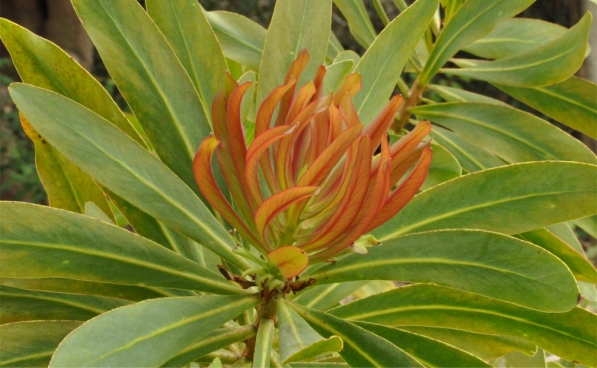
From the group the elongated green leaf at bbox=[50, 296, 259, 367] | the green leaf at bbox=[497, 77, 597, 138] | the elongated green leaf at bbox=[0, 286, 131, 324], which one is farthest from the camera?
the green leaf at bbox=[497, 77, 597, 138]

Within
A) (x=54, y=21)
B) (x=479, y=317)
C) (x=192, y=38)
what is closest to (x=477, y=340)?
(x=479, y=317)

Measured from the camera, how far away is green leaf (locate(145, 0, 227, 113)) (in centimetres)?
75

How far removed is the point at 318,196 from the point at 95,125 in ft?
0.80

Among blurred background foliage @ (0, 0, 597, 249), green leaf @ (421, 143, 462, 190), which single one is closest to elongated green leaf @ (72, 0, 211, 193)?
green leaf @ (421, 143, 462, 190)

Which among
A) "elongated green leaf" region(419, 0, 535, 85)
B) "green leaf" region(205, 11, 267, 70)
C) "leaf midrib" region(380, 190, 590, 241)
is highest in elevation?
"green leaf" region(205, 11, 267, 70)

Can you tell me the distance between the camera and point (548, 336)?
29.0 inches

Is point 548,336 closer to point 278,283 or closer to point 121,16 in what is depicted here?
point 278,283

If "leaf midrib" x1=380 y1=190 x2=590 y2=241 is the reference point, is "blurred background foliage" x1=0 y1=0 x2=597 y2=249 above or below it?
above

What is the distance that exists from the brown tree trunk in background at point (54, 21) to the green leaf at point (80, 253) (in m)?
2.65

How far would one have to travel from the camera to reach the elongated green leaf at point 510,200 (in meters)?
0.66

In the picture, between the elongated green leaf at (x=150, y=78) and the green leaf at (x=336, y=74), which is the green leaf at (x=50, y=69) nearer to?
the elongated green leaf at (x=150, y=78)

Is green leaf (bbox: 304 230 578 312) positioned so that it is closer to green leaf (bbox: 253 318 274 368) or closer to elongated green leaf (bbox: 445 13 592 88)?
green leaf (bbox: 253 318 274 368)

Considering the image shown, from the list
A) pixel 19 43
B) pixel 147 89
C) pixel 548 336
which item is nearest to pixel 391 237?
pixel 548 336

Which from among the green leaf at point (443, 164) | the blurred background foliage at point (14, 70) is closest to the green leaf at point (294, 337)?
the green leaf at point (443, 164)
